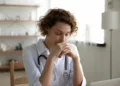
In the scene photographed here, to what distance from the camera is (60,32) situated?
1.21m

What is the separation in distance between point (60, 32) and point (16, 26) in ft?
13.9

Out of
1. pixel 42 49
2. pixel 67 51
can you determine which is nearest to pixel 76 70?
pixel 67 51

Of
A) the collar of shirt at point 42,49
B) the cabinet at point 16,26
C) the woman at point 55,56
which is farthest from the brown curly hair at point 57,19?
the cabinet at point 16,26

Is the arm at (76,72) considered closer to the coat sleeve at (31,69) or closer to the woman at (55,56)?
the woman at (55,56)

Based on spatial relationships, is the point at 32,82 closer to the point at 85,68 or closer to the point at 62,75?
the point at 62,75

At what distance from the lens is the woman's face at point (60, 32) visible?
3.96 feet

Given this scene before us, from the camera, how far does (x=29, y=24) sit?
537 centimetres

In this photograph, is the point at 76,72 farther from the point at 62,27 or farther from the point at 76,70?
the point at 62,27

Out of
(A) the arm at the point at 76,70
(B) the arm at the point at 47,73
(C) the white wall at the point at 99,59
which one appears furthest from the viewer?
(C) the white wall at the point at 99,59

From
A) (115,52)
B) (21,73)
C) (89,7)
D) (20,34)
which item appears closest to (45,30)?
(115,52)

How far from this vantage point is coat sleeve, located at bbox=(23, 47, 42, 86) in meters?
1.21

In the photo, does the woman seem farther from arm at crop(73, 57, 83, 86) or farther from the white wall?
the white wall

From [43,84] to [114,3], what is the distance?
7.67 ft

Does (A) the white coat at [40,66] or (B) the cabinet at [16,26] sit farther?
(B) the cabinet at [16,26]
